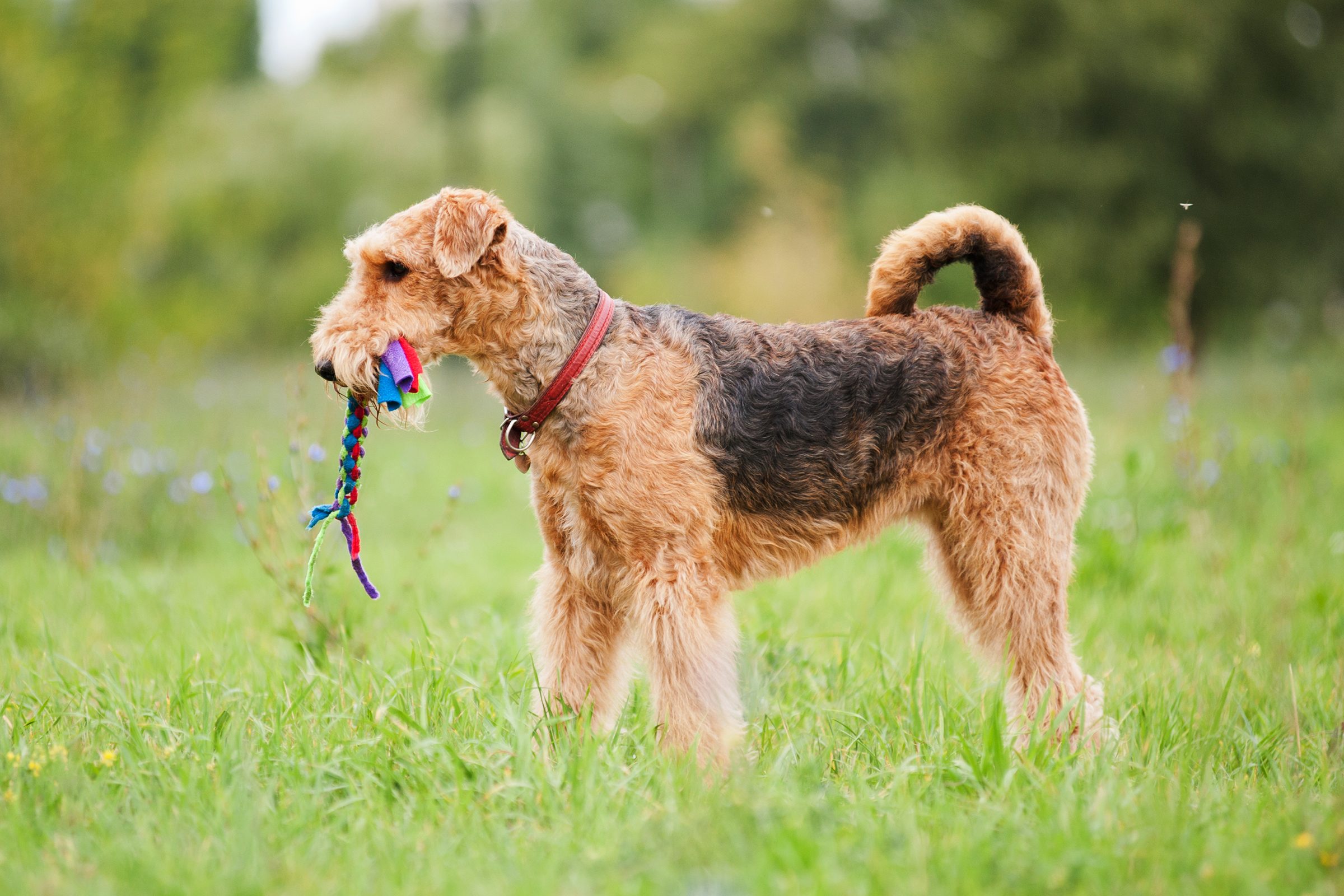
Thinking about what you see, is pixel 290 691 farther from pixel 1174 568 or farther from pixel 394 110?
pixel 394 110

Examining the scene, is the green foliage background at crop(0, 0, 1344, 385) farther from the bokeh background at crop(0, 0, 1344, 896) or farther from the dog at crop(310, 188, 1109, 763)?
the dog at crop(310, 188, 1109, 763)

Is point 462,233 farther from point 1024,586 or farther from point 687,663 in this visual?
point 1024,586

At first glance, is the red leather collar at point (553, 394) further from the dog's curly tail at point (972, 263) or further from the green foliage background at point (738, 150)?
the green foliage background at point (738, 150)

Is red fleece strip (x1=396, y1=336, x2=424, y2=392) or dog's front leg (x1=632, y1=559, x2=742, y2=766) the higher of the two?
red fleece strip (x1=396, y1=336, x2=424, y2=392)

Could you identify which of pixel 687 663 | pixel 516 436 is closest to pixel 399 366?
pixel 516 436

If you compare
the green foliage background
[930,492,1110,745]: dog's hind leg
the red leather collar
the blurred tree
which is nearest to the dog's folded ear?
the red leather collar

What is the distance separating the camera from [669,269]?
28453 millimetres

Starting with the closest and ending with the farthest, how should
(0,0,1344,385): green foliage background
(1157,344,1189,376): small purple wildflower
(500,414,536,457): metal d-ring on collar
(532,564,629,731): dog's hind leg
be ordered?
(500,414,536,457): metal d-ring on collar < (532,564,629,731): dog's hind leg < (1157,344,1189,376): small purple wildflower < (0,0,1344,385): green foliage background

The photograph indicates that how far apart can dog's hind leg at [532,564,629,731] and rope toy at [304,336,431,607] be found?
0.61 metres

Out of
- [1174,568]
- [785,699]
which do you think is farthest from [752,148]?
[785,699]

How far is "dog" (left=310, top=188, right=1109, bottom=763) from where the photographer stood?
304 centimetres

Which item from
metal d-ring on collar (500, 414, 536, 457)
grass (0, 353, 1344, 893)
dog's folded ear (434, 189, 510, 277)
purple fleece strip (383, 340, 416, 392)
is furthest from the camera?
metal d-ring on collar (500, 414, 536, 457)

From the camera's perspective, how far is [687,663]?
9.80ft

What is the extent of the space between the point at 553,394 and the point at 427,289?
535 millimetres
